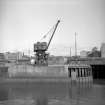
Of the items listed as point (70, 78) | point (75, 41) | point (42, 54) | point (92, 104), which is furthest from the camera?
point (75, 41)

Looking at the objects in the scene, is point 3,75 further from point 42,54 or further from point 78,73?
point 78,73

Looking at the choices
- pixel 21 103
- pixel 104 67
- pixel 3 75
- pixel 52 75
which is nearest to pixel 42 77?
pixel 52 75

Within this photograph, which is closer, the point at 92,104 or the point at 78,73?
the point at 92,104

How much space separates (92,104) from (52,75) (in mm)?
9792

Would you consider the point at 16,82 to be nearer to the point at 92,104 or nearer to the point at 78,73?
the point at 78,73

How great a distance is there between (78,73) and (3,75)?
8.99m

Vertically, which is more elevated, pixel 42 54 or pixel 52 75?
pixel 42 54

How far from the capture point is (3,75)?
833 inches

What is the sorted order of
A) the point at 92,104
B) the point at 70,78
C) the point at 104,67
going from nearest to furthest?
the point at 92,104 < the point at 70,78 < the point at 104,67

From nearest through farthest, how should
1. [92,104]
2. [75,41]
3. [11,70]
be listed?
[92,104] → [11,70] → [75,41]

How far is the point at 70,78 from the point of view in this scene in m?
20.0

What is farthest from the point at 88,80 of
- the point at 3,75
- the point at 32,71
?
the point at 3,75

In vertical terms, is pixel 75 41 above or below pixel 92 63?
above

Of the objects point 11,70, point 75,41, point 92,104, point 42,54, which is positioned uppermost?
point 75,41
